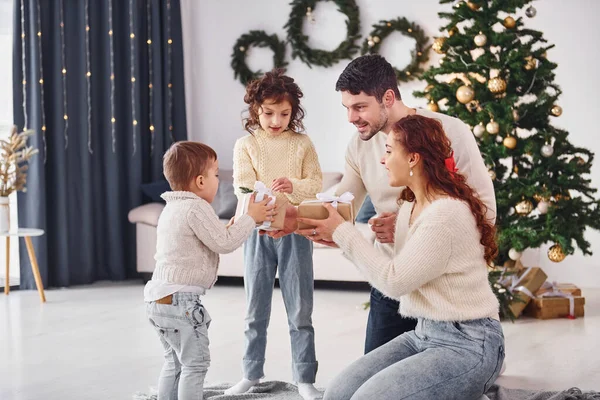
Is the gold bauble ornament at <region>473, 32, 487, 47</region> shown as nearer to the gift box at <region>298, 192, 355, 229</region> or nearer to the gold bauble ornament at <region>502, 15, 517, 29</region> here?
the gold bauble ornament at <region>502, 15, 517, 29</region>

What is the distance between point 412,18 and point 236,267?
237 cm

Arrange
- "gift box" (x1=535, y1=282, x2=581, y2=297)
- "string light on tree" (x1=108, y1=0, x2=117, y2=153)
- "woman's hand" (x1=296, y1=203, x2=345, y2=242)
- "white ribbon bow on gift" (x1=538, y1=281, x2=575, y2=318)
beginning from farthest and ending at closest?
"string light on tree" (x1=108, y1=0, x2=117, y2=153)
"gift box" (x1=535, y1=282, x2=581, y2=297)
"white ribbon bow on gift" (x1=538, y1=281, x2=575, y2=318)
"woman's hand" (x1=296, y1=203, x2=345, y2=242)

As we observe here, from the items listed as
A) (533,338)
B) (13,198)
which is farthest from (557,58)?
(13,198)

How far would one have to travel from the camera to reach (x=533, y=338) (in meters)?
4.43

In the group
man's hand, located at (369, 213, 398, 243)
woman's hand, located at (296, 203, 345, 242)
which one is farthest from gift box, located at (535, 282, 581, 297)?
woman's hand, located at (296, 203, 345, 242)

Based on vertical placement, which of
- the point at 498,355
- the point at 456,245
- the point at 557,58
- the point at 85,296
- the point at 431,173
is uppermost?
the point at 557,58

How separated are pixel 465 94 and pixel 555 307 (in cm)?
136

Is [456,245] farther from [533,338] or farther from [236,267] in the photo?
[236,267]

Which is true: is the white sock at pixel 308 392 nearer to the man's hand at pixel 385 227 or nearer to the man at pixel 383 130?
the man at pixel 383 130

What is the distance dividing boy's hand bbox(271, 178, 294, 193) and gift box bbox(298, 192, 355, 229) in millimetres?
383

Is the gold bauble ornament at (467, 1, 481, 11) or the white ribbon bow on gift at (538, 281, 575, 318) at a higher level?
the gold bauble ornament at (467, 1, 481, 11)

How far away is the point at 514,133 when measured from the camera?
5.00 metres

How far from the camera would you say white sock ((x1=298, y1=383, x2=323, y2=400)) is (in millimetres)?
3197

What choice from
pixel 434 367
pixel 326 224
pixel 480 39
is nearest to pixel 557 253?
pixel 480 39
